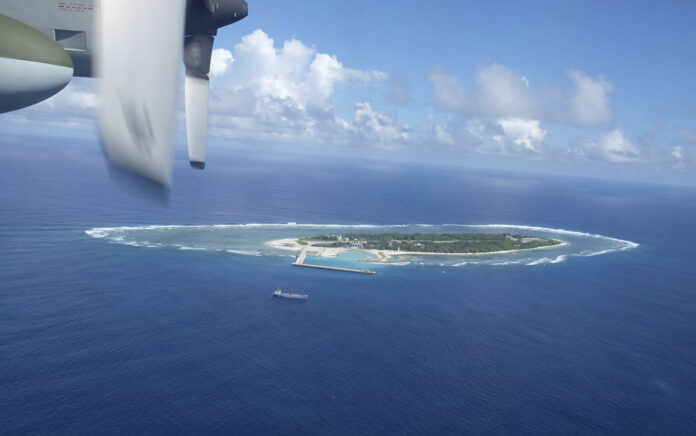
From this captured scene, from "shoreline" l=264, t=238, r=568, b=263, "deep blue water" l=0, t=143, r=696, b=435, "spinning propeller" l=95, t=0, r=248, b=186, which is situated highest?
"spinning propeller" l=95, t=0, r=248, b=186

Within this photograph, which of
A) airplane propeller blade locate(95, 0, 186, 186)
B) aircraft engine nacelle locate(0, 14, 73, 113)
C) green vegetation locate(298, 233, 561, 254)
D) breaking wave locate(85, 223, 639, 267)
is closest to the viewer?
airplane propeller blade locate(95, 0, 186, 186)

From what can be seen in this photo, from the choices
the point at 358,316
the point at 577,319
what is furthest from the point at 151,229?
the point at 577,319

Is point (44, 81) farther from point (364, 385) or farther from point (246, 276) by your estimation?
point (246, 276)

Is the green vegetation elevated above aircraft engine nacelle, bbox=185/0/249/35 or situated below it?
below

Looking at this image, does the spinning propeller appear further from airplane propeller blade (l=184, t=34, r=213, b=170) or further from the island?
the island

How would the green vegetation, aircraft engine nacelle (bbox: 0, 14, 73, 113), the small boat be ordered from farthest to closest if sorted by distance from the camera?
the green vegetation, the small boat, aircraft engine nacelle (bbox: 0, 14, 73, 113)

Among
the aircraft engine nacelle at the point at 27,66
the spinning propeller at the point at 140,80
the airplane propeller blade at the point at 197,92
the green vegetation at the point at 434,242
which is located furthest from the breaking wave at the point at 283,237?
the spinning propeller at the point at 140,80

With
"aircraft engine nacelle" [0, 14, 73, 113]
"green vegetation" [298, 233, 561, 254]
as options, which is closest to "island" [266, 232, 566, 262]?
"green vegetation" [298, 233, 561, 254]
